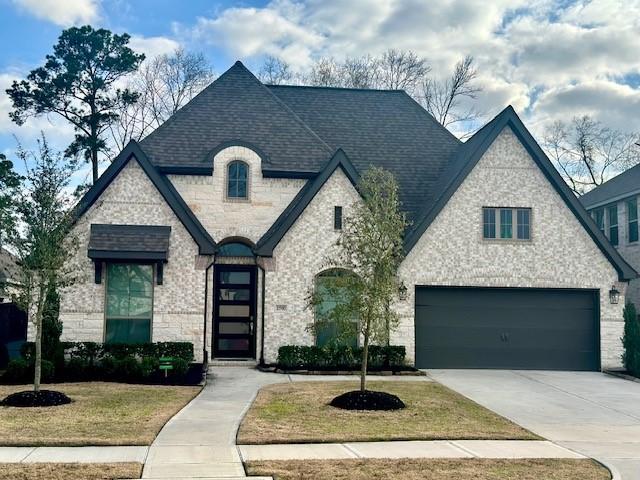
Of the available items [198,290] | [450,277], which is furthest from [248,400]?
[450,277]

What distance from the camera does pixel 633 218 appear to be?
88.1 feet

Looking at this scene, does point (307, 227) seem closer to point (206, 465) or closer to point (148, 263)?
point (148, 263)

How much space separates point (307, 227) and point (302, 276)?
5.03 feet

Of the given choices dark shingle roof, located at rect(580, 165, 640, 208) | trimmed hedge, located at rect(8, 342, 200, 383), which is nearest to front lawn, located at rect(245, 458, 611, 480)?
trimmed hedge, located at rect(8, 342, 200, 383)

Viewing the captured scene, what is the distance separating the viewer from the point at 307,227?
20.7m

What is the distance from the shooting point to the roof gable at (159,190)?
2009 cm

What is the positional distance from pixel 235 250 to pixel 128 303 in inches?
154

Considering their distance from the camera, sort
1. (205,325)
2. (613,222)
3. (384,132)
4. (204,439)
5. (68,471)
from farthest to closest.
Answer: (613,222) → (384,132) → (205,325) → (204,439) → (68,471)

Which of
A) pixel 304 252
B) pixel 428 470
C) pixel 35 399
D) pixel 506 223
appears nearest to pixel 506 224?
pixel 506 223

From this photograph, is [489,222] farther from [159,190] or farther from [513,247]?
[159,190]

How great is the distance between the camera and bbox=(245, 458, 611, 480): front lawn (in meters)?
8.52

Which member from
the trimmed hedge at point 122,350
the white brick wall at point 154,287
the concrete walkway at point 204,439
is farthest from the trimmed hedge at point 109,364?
the concrete walkway at point 204,439

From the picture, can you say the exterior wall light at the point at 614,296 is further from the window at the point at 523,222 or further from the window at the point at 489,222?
the window at the point at 489,222

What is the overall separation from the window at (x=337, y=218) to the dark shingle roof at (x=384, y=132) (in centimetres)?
303
